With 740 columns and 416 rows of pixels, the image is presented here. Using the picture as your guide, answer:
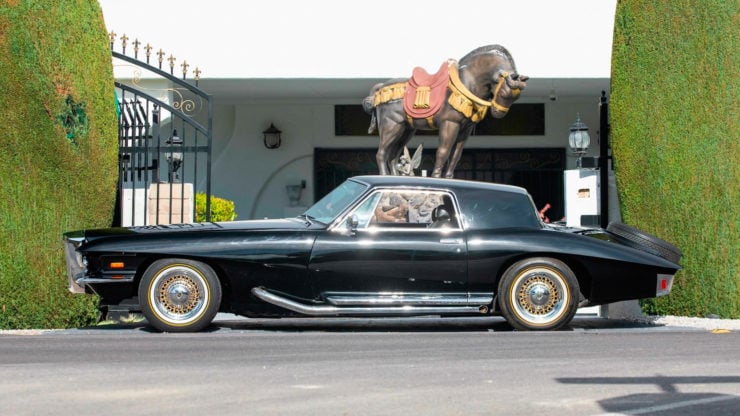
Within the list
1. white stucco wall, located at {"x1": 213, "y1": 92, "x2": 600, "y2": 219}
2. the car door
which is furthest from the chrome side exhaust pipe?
white stucco wall, located at {"x1": 213, "y1": 92, "x2": 600, "y2": 219}

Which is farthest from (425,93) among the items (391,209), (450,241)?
(450,241)

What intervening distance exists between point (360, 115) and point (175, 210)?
8821 mm

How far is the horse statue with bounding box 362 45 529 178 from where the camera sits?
13977 millimetres

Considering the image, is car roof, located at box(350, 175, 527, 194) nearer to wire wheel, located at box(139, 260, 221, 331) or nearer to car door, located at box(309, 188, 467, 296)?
car door, located at box(309, 188, 467, 296)

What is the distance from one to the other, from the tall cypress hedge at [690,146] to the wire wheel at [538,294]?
5.24 ft

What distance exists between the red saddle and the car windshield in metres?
4.27

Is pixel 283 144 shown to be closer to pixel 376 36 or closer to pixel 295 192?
pixel 295 192

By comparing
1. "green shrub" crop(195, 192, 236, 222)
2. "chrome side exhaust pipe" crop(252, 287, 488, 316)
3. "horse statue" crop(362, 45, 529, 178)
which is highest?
"horse statue" crop(362, 45, 529, 178)

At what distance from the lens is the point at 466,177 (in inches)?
905

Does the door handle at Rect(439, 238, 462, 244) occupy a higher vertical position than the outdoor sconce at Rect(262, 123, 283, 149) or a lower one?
lower

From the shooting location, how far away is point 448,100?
14.4 metres

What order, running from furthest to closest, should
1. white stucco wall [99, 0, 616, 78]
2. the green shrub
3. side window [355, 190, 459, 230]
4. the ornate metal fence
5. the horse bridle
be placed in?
white stucco wall [99, 0, 616, 78]
the green shrub
the horse bridle
the ornate metal fence
side window [355, 190, 459, 230]

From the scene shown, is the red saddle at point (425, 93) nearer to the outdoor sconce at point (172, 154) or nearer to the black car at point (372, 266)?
the outdoor sconce at point (172, 154)

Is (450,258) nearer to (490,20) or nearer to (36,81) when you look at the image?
(36,81)
